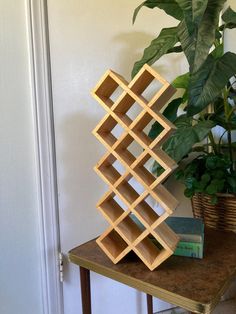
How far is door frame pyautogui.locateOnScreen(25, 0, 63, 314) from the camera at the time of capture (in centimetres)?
100

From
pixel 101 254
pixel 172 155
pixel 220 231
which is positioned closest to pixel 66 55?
pixel 172 155

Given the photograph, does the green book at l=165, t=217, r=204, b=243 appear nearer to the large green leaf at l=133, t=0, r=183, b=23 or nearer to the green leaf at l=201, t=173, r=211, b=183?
the green leaf at l=201, t=173, r=211, b=183

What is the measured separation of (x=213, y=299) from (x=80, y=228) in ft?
2.00

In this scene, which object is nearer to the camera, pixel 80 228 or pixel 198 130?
pixel 198 130

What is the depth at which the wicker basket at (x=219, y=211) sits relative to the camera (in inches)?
38.3

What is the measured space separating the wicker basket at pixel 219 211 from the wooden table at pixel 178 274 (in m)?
0.09

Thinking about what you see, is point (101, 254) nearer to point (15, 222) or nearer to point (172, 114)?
point (15, 222)

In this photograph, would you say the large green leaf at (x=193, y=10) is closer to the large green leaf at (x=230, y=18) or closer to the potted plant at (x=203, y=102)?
the potted plant at (x=203, y=102)

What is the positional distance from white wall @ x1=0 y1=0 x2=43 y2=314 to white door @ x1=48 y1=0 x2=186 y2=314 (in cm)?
10

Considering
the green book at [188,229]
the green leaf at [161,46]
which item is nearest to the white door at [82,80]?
the green leaf at [161,46]

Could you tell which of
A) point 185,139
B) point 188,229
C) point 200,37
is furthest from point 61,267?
point 200,37

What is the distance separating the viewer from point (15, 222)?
1.04m

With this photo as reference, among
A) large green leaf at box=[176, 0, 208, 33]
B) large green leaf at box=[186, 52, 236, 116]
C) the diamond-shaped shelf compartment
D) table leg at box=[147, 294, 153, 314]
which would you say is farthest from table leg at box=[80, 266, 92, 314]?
large green leaf at box=[176, 0, 208, 33]

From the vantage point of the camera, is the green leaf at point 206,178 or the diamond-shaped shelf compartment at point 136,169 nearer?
the diamond-shaped shelf compartment at point 136,169
